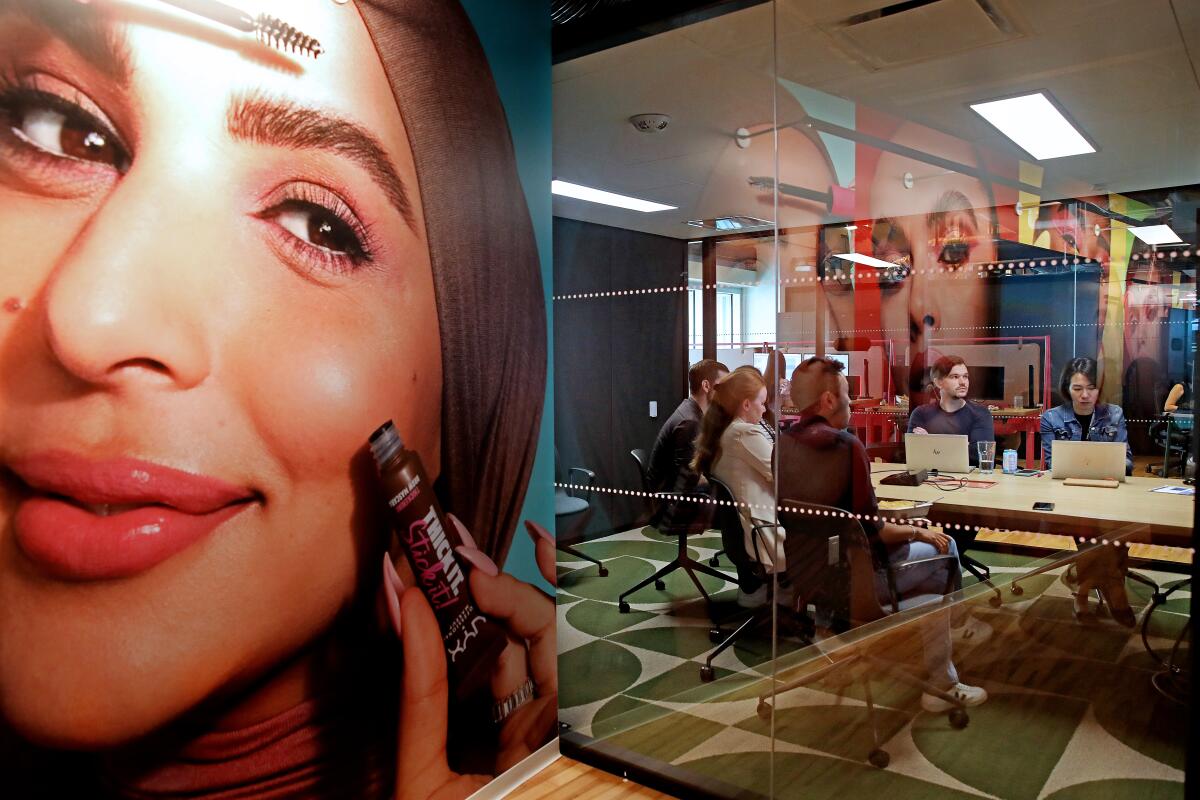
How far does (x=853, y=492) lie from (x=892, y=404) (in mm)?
315

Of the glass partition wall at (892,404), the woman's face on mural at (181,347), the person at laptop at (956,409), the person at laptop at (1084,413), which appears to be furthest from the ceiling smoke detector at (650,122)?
the person at laptop at (1084,413)

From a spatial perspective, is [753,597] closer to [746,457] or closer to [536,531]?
[746,457]

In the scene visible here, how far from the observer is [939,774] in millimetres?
2516

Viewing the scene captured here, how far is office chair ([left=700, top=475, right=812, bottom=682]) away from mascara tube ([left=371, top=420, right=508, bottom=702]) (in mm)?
792

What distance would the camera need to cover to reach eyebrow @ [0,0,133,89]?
1.67 metres

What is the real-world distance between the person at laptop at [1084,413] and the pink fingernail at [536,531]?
1756mm

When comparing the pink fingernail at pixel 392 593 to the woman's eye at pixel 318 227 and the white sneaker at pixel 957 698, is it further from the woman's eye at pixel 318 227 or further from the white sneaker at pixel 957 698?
the white sneaker at pixel 957 698

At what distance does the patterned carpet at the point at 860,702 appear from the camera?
2279 millimetres

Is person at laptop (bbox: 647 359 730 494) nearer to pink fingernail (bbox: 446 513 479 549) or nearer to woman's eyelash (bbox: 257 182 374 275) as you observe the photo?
pink fingernail (bbox: 446 513 479 549)

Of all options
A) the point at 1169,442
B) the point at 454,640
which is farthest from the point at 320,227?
the point at 1169,442

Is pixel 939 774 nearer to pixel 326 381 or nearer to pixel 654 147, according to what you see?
pixel 326 381

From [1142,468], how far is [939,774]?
42.1 inches

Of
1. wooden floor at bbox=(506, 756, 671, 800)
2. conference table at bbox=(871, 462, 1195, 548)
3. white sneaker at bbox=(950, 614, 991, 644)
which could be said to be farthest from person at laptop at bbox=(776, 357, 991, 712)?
wooden floor at bbox=(506, 756, 671, 800)

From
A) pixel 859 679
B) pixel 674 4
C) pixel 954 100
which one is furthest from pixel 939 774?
pixel 674 4
